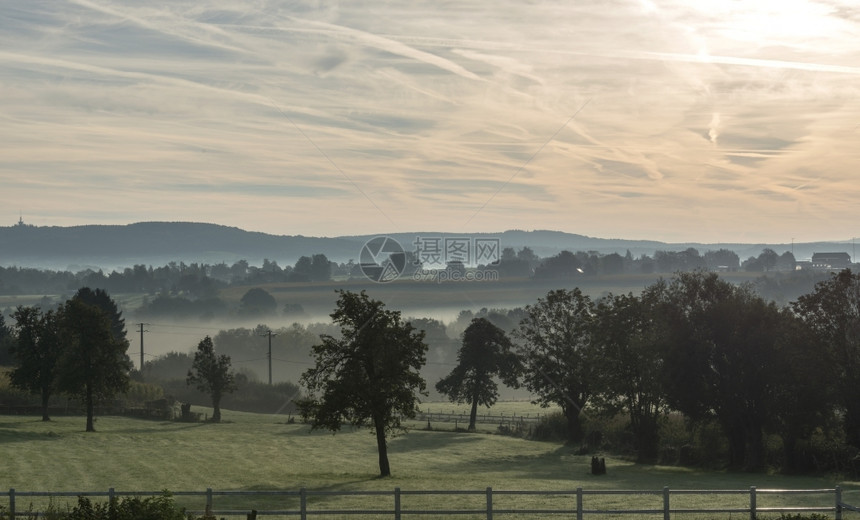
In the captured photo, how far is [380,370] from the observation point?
54.2 m

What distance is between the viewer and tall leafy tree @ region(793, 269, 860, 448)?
5841cm

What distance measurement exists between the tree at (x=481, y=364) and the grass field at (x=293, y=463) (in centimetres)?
1591

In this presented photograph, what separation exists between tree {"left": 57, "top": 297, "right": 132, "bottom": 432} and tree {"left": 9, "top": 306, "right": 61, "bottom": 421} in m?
4.72

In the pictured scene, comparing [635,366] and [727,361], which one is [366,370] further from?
[727,361]

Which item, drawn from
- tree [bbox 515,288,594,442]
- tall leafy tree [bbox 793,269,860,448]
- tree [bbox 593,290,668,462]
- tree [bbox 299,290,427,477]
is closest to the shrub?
tree [bbox 299,290,427,477]

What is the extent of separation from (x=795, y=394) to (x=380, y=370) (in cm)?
2966

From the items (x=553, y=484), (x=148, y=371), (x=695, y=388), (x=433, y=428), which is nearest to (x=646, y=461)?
(x=695, y=388)

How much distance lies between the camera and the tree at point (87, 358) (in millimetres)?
A: 79938

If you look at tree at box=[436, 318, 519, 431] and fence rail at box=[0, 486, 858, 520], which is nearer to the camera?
fence rail at box=[0, 486, 858, 520]

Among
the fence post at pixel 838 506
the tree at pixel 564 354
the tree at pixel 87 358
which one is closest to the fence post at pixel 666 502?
the fence post at pixel 838 506

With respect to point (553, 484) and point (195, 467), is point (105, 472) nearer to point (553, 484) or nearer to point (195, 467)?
point (195, 467)

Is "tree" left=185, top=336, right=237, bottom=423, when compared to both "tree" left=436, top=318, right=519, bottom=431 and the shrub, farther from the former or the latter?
the shrub

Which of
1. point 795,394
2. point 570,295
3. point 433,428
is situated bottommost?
point 433,428

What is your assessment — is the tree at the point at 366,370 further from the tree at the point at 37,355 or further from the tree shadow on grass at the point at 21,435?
the tree at the point at 37,355
